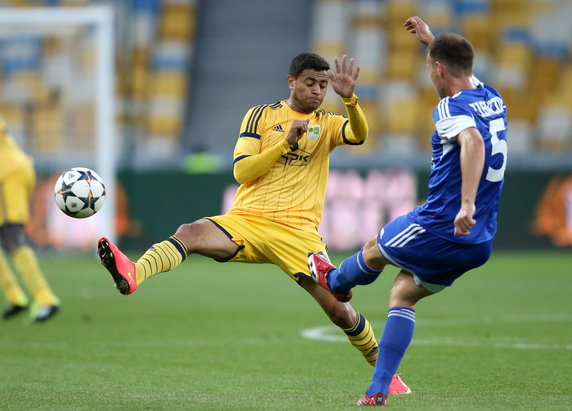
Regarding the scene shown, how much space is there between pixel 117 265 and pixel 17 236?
4689mm

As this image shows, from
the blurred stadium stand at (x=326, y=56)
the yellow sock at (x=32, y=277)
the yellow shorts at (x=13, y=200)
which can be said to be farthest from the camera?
the blurred stadium stand at (x=326, y=56)

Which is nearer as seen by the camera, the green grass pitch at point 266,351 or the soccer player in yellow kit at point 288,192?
the green grass pitch at point 266,351

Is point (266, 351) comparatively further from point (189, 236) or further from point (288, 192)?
point (189, 236)

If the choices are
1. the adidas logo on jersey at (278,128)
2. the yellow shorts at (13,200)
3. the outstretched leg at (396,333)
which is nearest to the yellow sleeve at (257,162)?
the adidas logo on jersey at (278,128)

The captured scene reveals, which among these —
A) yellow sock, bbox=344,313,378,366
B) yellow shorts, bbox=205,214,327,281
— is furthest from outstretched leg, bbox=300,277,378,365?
yellow shorts, bbox=205,214,327,281

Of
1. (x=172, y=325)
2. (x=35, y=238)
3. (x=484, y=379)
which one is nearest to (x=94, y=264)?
(x=35, y=238)

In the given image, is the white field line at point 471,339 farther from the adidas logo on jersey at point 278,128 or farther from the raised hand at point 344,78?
the raised hand at point 344,78

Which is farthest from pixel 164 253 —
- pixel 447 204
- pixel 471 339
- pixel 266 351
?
pixel 471 339

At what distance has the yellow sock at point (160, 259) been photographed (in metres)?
5.91

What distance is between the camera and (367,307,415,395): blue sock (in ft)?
17.1

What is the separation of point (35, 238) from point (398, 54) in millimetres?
11025

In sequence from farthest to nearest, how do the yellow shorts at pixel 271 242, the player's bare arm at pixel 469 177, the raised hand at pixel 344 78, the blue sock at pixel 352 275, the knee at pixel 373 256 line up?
the yellow shorts at pixel 271 242 < the raised hand at pixel 344 78 < the blue sock at pixel 352 275 < the knee at pixel 373 256 < the player's bare arm at pixel 469 177

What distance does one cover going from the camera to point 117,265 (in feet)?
18.7

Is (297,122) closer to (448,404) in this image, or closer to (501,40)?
(448,404)
